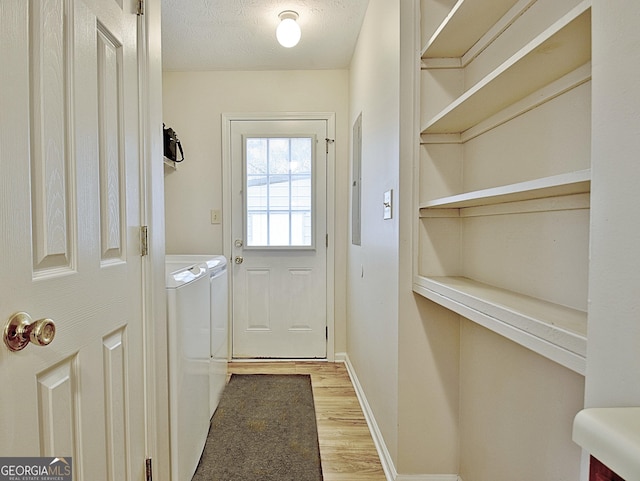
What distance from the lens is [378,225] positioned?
1.76 m

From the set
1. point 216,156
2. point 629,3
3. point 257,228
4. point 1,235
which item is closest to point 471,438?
point 629,3

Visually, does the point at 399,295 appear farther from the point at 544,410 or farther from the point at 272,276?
the point at 272,276

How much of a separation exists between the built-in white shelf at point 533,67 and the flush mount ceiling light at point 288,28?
134 centimetres

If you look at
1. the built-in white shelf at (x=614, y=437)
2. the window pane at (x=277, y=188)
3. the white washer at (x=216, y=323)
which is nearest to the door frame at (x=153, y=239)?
the white washer at (x=216, y=323)

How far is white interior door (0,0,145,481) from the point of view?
2.02 ft

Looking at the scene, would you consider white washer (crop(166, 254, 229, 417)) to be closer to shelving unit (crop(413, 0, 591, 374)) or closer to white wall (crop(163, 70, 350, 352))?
white wall (crop(163, 70, 350, 352))

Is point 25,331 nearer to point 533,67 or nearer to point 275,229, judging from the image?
point 533,67

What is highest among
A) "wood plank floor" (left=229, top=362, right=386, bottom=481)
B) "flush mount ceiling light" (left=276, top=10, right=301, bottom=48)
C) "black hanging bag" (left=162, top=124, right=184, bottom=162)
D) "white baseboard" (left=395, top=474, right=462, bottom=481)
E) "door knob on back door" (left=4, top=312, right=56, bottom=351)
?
"flush mount ceiling light" (left=276, top=10, right=301, bottom=48)

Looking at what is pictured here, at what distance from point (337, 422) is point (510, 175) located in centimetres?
162

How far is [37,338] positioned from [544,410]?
1.19 metres

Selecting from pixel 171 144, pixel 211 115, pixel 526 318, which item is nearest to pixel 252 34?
pixel 211 115

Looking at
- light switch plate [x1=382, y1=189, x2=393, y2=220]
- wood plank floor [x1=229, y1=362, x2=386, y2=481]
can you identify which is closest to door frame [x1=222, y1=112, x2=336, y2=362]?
wood plank floor [x1=229, y1=362, x2=386, y2=481]

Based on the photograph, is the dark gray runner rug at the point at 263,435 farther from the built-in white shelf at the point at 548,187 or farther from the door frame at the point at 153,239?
the built-in white shelf at the point at 548,187

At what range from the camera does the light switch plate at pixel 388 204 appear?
149 cm
